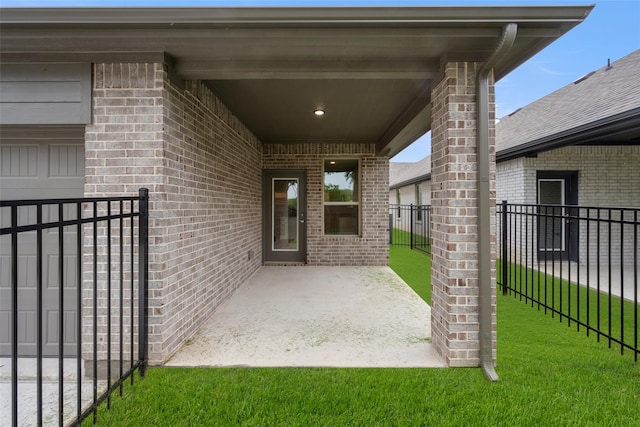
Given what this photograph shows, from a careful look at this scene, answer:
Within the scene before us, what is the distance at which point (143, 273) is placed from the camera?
2543 mm

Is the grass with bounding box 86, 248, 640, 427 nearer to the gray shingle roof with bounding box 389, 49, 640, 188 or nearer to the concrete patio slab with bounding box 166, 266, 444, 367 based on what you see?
the concrete patio slab with bounding box 166, 266, 444, 367

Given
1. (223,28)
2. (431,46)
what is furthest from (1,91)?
(431,46)

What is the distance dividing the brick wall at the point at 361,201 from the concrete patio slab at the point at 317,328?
1.54 meters

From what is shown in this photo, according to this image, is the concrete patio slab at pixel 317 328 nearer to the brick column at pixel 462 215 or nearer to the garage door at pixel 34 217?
the brick column at pixel 462 215

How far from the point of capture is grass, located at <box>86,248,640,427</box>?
6.61 ft

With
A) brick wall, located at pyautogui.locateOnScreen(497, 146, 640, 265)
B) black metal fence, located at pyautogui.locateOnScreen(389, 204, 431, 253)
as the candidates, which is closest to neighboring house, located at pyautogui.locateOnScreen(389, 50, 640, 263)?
brick wall, located at pyautogui.locateOnScreen(497, 146, 640, 265)

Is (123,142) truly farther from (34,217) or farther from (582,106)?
(582,106)

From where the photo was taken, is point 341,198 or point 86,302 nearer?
point 86,302

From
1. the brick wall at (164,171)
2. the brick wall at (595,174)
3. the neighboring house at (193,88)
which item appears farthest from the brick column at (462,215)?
the brick wall at (595,174)

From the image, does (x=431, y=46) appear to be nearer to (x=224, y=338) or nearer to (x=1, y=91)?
(x=224, y=338)

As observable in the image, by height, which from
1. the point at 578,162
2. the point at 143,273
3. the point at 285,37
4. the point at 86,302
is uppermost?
the point at 285,37

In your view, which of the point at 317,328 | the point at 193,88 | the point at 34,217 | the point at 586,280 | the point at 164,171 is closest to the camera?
the point at 164,171

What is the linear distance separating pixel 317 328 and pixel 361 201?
3950mm

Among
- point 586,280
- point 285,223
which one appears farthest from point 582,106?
point 285,223
